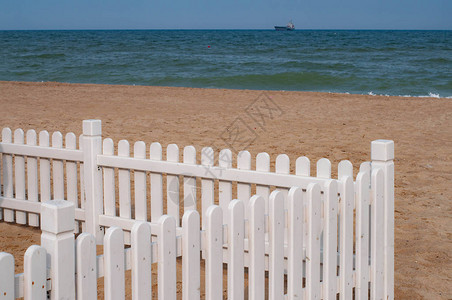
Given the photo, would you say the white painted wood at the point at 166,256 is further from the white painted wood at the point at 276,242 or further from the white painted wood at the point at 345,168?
the white painted wood at the point at 345,168

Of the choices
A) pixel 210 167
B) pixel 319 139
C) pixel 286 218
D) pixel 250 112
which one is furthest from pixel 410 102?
pixel 286 218

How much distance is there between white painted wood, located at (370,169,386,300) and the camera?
370 centimetres

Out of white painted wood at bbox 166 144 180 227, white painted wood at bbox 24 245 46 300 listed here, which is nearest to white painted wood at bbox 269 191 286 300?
white painted wood at bbox 24 245 46 300

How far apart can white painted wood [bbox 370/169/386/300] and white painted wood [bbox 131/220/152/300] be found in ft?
5.60

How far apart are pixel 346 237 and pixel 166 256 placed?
53.1 inches

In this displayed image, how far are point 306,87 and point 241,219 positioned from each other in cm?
2240

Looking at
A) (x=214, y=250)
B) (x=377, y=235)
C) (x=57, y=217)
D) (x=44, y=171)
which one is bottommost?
(x=377, y=235)

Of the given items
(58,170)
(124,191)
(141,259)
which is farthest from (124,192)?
(141,259)

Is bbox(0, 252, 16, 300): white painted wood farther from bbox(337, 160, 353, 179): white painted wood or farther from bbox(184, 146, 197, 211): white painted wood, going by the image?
bbox(184, 146, 197, 211): white painted wood

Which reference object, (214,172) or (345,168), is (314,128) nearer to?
(214,172)

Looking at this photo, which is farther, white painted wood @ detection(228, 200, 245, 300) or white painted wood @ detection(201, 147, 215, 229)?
white painted wood @ detection(201, 147, 215, 229)

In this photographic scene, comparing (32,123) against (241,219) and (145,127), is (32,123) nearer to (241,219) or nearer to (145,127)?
(145,127)

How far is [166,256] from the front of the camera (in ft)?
8.43

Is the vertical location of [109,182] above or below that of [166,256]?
below
